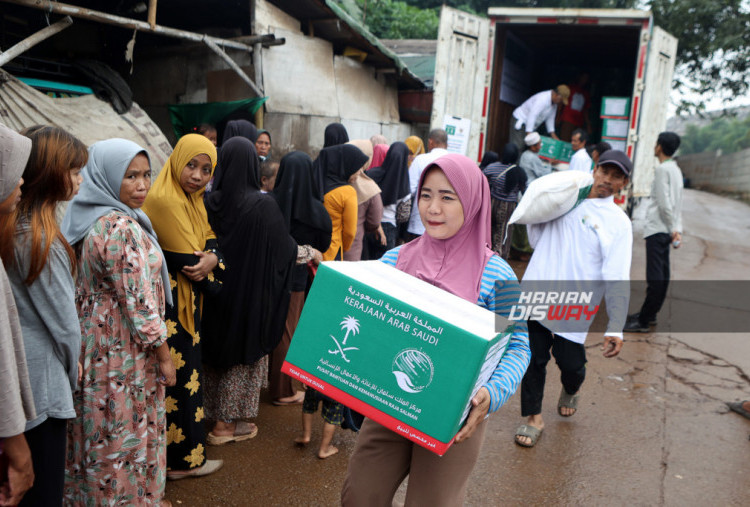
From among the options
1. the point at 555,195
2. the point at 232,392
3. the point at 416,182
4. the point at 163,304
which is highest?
the point at 555,195

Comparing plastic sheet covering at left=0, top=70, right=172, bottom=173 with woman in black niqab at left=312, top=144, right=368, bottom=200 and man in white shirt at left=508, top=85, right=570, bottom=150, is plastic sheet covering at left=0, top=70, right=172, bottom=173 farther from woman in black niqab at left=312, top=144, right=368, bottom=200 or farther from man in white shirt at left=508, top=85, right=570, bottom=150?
man in white shirt at left=508, top=85, right=570, bottom=150

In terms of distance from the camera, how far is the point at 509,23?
27.4ft

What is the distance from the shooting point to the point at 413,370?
1.44 m

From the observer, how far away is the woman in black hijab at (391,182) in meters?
5.31

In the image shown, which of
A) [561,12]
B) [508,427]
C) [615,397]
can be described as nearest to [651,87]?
[561,12]

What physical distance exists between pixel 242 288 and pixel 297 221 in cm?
64

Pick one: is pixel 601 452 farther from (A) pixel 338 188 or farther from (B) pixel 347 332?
(B) pixel 347 332

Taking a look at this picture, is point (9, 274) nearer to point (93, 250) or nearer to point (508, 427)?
point (93, 250)

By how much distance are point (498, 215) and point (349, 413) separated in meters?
4.32

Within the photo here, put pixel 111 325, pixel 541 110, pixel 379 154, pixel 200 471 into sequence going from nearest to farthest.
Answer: pixel 111 325
pixel 200 471
pixel 379 154
pixel 541 110

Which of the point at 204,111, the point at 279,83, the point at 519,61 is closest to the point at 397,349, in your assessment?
the point at 204,111

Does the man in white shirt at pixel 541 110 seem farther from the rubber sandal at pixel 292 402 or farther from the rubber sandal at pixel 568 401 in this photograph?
the rubber sandal at pixel 292 402

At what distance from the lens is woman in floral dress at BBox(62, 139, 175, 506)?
2137 millimetres

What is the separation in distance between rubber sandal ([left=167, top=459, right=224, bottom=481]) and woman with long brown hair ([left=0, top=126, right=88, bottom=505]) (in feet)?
3.43
